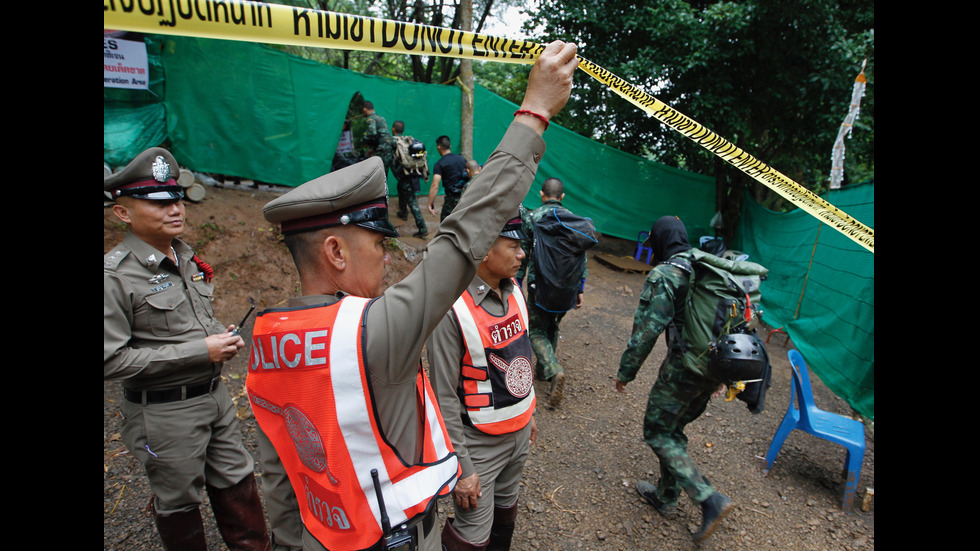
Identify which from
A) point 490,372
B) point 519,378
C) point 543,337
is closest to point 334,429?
point 490,372

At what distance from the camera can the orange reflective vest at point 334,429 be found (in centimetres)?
110

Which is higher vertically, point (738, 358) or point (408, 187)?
point (738, 358)

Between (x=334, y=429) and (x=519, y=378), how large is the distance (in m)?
1.25

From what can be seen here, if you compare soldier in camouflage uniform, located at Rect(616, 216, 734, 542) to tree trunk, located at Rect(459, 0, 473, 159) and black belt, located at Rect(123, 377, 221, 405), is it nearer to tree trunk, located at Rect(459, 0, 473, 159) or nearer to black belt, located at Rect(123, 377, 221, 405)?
black belt, located at Rect(123, 377, 221, 405)

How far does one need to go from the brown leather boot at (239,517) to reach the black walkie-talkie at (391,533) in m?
1.68

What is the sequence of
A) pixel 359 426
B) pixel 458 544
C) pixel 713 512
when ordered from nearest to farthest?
pixel 359 426, pixel 458 544, pixel 713 512

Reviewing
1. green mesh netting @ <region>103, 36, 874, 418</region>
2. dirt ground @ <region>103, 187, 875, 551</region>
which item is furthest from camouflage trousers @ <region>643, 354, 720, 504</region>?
green mesh netting @ <region>103, 36, 874, 418</region>

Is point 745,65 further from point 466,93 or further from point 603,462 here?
point 603,462

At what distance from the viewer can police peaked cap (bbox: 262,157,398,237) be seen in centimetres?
121

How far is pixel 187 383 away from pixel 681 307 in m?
2.82

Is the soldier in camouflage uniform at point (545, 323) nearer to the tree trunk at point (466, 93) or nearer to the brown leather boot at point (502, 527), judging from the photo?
the brown leather boot at point (502, 527)

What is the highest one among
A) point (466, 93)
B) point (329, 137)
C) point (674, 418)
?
point (466, 93)

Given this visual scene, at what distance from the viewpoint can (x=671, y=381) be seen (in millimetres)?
3045

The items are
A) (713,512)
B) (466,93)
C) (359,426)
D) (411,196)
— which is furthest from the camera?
(466,93)
